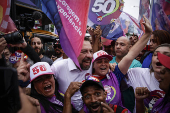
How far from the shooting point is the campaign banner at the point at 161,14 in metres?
2.39

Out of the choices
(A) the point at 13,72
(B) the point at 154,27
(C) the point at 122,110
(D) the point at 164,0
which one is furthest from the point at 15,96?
(B) the point at 154,27

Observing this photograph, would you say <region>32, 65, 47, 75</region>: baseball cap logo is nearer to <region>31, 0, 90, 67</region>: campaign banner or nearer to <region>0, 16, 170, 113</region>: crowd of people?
<region>0, 16, 170, 113</region>: crowd of people

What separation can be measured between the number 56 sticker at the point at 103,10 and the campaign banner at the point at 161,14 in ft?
3.08

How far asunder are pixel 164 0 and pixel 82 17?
4.37 ft

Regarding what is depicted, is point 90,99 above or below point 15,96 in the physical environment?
below

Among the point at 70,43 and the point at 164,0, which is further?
the point at 164,0

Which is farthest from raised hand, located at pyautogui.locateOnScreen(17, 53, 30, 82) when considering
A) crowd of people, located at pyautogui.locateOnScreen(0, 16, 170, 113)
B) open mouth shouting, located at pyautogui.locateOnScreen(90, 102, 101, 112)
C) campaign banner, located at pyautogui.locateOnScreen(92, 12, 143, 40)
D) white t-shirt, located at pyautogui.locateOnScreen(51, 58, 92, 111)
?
campaign banner, located at pyautogui.locateOnScreen(92, 12, 143, 40)

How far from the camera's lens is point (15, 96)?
553mm

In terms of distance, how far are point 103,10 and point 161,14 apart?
1.25 meters

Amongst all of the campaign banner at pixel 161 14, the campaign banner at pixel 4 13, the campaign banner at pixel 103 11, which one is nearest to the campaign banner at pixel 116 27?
the campaign banner at pixel 103 11

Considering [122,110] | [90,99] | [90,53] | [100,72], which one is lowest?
[122,110]

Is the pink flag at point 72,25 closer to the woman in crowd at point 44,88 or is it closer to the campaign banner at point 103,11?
the woman in crowd at point 44,88

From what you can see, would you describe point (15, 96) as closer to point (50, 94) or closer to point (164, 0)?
point (50, 94)

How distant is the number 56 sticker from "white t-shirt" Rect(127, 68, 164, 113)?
150 centimetres
